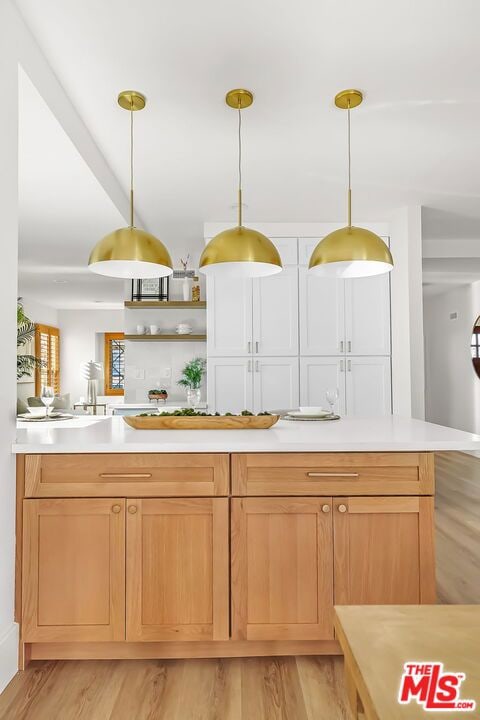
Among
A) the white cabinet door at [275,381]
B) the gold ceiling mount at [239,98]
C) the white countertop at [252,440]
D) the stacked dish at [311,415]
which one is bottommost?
the white countertop at [252,440]

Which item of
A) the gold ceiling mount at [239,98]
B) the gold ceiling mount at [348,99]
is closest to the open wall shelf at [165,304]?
the gold ceiling mount at [239,98]

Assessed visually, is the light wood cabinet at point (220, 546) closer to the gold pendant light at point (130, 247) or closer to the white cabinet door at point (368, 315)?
the gold pendant light at point (130, 247)

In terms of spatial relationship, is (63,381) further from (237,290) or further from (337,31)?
(337,31)

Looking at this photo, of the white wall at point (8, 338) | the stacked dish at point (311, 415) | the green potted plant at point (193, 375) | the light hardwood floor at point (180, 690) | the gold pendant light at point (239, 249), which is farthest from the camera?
the green potted plant at point (193, 375)

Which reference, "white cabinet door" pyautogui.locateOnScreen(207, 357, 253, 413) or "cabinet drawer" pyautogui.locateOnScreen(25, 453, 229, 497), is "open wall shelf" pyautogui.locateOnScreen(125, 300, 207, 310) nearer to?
"white cabinet door" pyautogui.locateOnScreen(207, 357, 253, 413)

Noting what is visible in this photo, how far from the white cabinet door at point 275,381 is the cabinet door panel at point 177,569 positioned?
2698 millimetres

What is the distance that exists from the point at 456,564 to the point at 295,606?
1499 mm

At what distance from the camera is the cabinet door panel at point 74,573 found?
77.5 inches

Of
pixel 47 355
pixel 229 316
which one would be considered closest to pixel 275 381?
pixel 229 316

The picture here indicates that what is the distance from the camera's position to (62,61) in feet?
7.77

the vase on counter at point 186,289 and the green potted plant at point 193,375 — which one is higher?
the vase on counter at point 186,289

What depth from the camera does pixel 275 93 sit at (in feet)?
8.63

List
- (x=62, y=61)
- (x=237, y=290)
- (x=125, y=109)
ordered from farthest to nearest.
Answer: (x=237, y=290) < (x=125, y=109) < (x=62, y=61)

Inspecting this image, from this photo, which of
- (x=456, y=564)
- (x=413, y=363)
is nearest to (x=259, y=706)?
(x=456, y=564)
